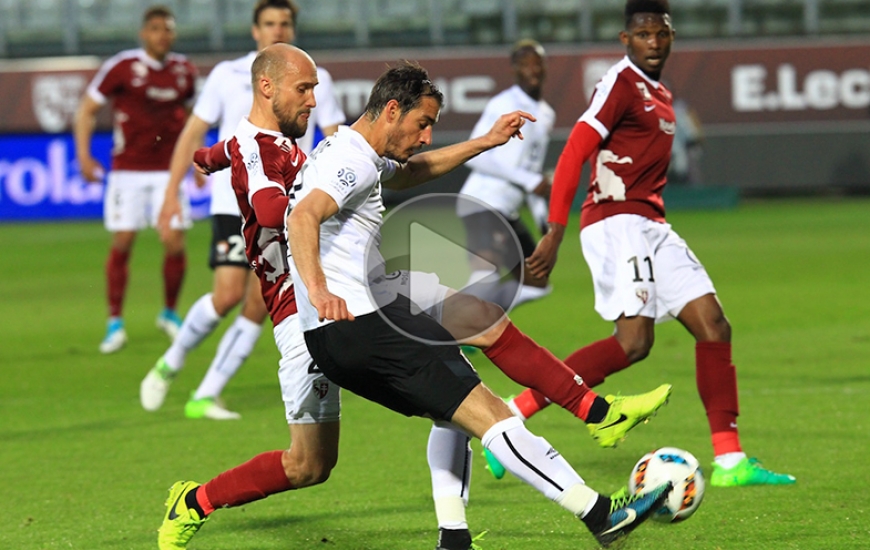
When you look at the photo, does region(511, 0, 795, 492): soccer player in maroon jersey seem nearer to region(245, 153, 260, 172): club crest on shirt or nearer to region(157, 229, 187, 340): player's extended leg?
region(245, 153, 260, 172): club crest on shirt

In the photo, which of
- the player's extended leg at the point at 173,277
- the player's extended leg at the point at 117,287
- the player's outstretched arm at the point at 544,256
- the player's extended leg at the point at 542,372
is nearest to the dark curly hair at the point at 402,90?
the player's extended leg at the point at 542,372

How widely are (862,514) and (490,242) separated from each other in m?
4.06

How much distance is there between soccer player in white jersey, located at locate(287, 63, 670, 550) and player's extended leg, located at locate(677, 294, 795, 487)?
5.32 ft

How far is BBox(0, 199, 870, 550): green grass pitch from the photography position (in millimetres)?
5145

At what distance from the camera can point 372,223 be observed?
433cm

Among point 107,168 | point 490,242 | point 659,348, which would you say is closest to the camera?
point 490,242

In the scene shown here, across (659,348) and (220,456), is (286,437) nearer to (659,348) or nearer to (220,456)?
(220,456)

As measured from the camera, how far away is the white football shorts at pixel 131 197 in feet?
36.6

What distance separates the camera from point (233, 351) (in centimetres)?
756

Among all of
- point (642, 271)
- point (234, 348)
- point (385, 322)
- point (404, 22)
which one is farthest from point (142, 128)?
point (404, 22)

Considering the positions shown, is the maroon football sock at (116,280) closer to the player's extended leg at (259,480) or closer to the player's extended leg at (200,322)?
the player's extended leg at (200,322)

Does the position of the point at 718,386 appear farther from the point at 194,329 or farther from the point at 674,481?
the point at 194,329

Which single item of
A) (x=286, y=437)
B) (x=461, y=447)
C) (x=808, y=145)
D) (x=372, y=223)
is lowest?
(x=808, y=145)

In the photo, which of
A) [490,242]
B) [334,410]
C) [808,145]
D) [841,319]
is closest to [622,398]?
[334,410]
